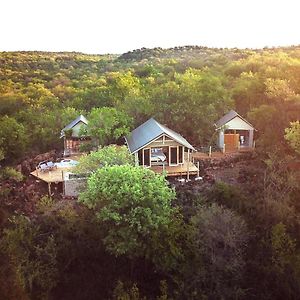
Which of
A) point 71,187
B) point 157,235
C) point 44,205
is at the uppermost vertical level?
point 71,187

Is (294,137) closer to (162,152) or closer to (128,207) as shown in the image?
(162,152)

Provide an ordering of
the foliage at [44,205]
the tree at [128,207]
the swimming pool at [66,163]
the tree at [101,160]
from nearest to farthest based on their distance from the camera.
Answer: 1. the tree at [128,207]
2. the foliage at [44,205]
3. the tree at [101,160]
4. the swimming pool at [66,163]

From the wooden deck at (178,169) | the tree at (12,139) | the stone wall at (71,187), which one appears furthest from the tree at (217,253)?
the tree at (12,139)

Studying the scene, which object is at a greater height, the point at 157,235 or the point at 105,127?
the point at 105,127

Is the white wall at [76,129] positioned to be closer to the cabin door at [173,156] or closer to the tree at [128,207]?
the cabin door at [173,156]

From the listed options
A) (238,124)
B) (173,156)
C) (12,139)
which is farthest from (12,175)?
(238,124)
